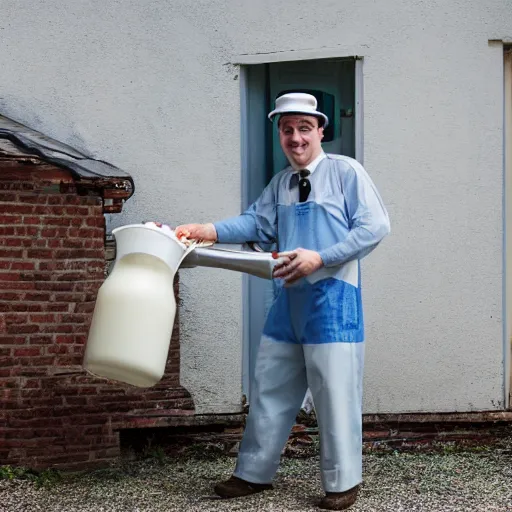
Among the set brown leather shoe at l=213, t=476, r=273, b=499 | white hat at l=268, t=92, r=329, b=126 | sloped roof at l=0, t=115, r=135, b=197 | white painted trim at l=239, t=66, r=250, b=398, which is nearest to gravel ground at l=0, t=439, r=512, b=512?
brown leather shoe at l=213, t=476, r=273, b=499

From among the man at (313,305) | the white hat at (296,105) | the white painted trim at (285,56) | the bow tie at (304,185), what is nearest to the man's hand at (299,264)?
the man at (313,305)

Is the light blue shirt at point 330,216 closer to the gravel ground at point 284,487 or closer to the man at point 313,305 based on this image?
the man at point 313,305

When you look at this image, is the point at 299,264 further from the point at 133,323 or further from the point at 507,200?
the point at 507,200

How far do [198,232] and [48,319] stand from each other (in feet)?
4.49

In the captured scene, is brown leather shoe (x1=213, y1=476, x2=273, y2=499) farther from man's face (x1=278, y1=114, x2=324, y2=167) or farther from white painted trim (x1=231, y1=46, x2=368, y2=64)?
white painted trim (x1=231, y1=46, x2=368, y2=64)

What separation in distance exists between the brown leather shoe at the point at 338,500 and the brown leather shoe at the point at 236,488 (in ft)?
1.27

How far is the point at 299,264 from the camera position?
476 cm

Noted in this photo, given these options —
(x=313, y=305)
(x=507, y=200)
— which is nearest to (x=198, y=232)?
(x=313, y=305)

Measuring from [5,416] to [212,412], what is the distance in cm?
141

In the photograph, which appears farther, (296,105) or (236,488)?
(236,488)

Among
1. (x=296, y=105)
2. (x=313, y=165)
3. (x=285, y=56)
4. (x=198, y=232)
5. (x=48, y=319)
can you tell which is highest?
(x=285, y=56)

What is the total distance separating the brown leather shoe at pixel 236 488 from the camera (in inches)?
203

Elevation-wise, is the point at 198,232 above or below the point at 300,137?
below

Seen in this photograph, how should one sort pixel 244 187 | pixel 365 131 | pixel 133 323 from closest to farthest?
pixel 133 323 → pixel 365 131 → pixel 244 187
